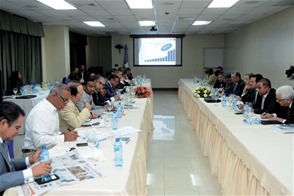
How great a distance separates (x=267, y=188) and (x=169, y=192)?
1.53 metres

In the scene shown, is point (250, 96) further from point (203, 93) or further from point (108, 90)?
point (108, 90)

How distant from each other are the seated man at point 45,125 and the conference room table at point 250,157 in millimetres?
1517

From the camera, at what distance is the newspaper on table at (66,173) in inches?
67.1

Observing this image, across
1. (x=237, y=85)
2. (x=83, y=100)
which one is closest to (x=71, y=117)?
(x=83, y=100)

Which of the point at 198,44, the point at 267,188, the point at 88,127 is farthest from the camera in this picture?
the point at 198,44

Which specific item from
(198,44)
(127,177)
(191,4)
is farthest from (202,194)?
(198,44)

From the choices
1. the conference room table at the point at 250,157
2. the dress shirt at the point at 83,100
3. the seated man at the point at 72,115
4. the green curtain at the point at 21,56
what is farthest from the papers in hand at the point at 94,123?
the green curtain at the point at 21,56

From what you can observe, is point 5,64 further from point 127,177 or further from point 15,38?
point 127,177

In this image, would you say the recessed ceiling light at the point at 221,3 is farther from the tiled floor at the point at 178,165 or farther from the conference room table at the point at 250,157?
the conference room table at the point at 250,157

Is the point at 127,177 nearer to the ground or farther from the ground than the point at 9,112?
nearer to the ground

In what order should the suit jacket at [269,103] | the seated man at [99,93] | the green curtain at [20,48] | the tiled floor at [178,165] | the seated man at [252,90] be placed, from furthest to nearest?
the green curtain at [20,48]
the seated man at [252,90]
the seated man at [99,93]
the suit jacket at [269,103]
the tiled floor at [178,165]

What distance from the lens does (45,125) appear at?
8.66 ft

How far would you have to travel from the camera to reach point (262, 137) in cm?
279

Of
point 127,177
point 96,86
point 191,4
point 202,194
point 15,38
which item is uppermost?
point 191,4
